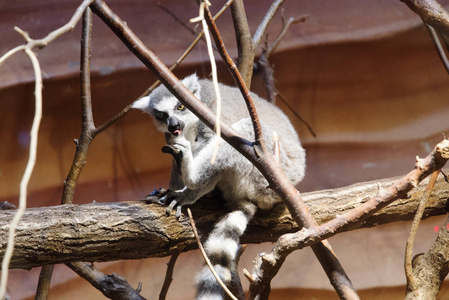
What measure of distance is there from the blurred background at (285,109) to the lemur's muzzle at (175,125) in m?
1.63

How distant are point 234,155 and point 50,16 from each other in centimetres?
276

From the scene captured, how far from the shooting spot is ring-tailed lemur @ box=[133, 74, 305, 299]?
248 cm

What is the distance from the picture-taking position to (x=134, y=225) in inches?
98.1

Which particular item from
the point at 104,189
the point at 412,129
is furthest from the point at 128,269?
the point at 412,129

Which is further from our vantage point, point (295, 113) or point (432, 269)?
point (295, 113)

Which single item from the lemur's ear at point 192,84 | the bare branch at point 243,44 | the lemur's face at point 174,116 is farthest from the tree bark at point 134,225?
the bare branch at point 243,44

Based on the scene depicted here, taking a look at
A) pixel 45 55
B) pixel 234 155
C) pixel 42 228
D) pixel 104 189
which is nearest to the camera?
pixel 42 228

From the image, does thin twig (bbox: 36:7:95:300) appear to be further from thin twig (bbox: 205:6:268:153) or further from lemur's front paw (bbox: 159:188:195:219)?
thin twig (bbox: 205:6:268:153)

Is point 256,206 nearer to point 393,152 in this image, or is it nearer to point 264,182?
point 264,182

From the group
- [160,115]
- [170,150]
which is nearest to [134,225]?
[170,150]

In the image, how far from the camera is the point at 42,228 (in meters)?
2.34

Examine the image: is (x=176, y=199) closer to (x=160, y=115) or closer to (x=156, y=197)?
(x=156, y=197)

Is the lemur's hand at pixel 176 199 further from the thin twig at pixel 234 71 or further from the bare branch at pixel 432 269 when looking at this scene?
the bare branch at pixel 432 269

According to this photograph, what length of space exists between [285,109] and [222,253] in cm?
291
